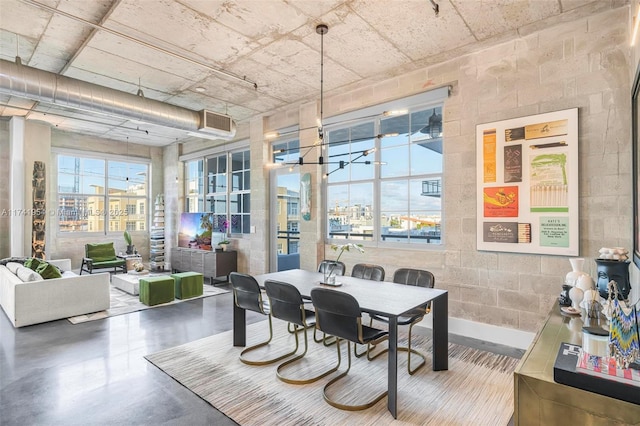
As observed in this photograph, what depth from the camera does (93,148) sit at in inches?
333

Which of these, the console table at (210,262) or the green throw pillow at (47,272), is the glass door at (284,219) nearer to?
the console table at (210,262)

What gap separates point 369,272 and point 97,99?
4.07m

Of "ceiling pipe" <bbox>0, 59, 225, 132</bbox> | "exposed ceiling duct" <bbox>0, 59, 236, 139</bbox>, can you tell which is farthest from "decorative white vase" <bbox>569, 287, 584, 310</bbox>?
"ceiling pipe" <bbox>0, 59, 225, 132</bbox>

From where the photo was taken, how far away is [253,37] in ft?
11.9

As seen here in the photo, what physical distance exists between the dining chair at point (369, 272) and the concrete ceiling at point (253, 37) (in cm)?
252

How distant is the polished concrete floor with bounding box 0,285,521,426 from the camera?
2420mm

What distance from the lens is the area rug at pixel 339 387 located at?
241cm

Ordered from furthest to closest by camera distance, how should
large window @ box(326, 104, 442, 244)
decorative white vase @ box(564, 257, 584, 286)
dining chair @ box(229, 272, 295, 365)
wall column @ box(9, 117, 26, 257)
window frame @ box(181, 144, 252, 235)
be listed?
window frame @ box(181, 144, 252, 235), wall column @ box(9, 117, 26, 257), large window @ box(326, 104, 442, 244), dining chair @ box(229, 272, 295, 365), decorative white vase @ box(564, 257, 584, 286)

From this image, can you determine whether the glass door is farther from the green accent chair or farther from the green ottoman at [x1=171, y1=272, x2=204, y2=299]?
the green accent chair

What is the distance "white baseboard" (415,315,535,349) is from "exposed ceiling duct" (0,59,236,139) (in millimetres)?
4626

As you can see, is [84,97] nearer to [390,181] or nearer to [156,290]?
[156,290]

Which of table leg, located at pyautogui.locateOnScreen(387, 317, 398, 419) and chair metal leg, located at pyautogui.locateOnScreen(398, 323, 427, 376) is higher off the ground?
table leg, located at pyautogui.locateOnScreen(387, 317, 398, 419)

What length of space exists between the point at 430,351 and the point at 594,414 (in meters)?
2.32

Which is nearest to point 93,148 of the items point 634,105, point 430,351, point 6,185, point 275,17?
point 6,185
